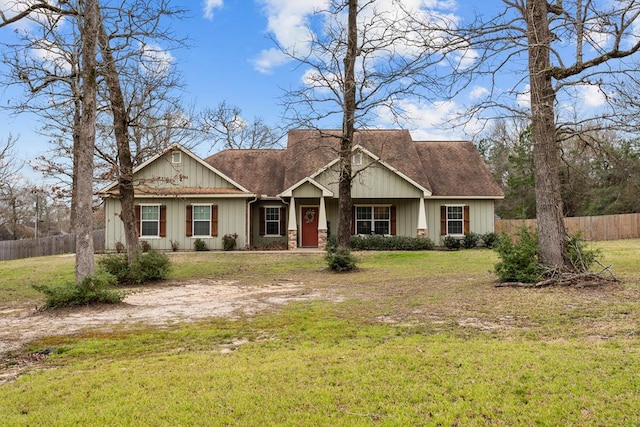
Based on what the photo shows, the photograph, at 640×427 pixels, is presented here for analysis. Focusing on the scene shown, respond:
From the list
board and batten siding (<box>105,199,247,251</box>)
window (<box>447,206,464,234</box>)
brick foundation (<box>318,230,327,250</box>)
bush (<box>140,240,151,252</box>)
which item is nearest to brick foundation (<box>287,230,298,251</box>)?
brick foundation (<box>318,230,327,250</box>)

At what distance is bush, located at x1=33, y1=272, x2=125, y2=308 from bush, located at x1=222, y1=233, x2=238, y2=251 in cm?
1248

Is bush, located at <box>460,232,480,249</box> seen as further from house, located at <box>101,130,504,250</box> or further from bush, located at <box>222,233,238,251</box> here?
bush, located at <box>222,233,238,251</box>

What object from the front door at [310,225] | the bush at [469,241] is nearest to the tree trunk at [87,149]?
the front door at [310,225]

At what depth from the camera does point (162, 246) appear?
22.7 metres

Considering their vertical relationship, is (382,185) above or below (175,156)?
below

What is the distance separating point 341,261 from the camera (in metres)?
15.3

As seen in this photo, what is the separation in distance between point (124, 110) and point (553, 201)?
37.9 feet

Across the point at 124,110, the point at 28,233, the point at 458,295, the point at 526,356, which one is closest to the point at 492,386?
the point at 526,356

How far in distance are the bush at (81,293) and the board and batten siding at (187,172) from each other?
13360mm

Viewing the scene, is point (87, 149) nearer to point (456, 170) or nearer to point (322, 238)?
point (322, 238)

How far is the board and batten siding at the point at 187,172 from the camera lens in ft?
74.4

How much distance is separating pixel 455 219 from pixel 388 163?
438cm

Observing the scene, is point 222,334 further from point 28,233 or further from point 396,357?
point 28,233

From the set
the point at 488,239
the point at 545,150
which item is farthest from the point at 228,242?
the point at 545,150
